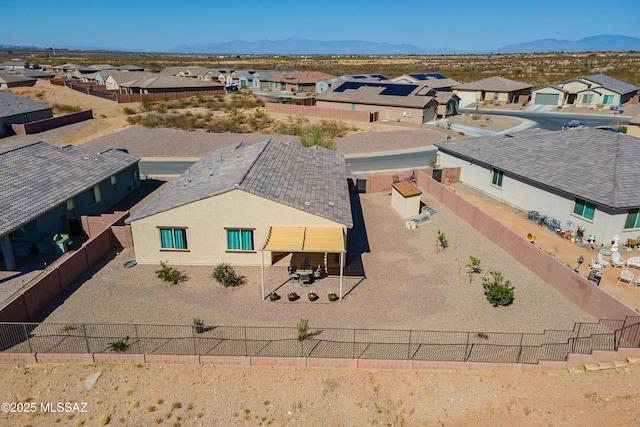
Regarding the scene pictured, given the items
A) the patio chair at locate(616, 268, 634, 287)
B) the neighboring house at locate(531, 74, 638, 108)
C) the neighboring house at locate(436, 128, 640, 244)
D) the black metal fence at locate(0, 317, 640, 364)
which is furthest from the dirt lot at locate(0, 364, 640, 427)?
the neighboring house at locate(531, 74, 638, 108)

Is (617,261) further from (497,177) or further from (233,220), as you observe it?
(233,220)

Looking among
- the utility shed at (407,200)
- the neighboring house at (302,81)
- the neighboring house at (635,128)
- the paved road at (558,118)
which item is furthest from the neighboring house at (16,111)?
the neighboring house at (635,128)

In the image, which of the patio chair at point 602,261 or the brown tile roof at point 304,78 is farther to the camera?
the brown tile roof at point 304,78

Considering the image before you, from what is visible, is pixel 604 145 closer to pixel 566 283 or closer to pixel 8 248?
pixel 566 283

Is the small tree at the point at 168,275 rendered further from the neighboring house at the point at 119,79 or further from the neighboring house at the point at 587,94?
the neighboring house at the point at 119,79

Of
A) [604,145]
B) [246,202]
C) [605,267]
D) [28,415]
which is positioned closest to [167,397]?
[28,415]

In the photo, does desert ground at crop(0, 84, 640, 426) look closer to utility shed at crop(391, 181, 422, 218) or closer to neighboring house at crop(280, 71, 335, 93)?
utility shed at crop(391, 181, 422, 218)
